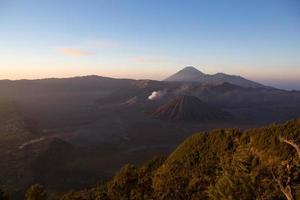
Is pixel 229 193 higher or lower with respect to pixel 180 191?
higher

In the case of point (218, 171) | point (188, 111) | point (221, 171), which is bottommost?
point (188, 111)

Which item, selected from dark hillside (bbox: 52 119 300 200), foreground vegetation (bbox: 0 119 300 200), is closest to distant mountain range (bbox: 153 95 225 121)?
foreground vegetation (bbox: 0 119 300 200)

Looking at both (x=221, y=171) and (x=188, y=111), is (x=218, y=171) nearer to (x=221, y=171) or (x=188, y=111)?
(x=221, y=171)

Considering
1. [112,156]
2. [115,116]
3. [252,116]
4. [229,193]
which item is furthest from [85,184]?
[252,116]

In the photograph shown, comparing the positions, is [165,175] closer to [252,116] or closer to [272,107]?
[252,116]

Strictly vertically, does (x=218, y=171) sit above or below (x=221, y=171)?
below

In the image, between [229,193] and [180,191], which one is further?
[180,191]

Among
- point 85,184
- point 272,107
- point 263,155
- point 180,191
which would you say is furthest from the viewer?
point 272,107

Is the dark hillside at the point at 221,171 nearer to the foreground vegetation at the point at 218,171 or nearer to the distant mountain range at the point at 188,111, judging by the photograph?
the foreground vegetation at the point at 218,171

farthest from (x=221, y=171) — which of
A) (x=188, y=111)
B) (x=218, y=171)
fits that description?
(x=188, y=111)
